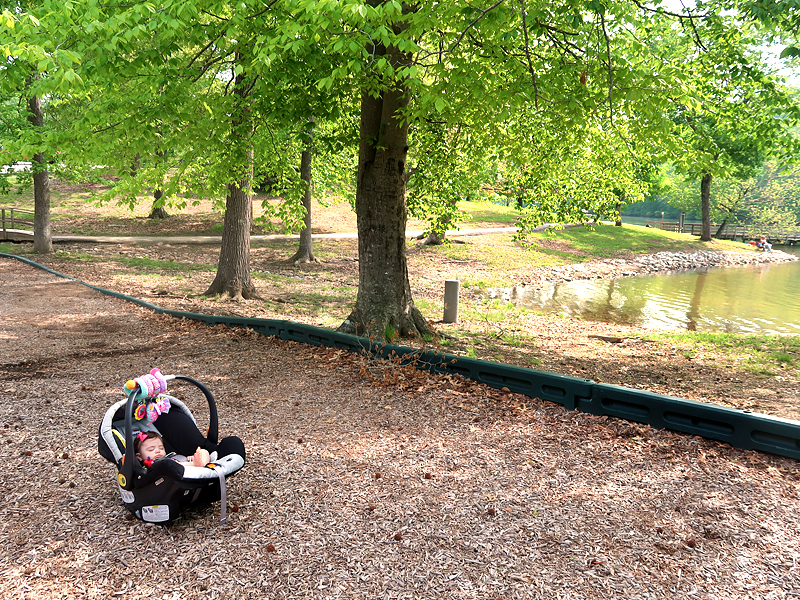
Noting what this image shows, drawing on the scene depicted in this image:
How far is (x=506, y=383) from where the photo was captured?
21.3ft

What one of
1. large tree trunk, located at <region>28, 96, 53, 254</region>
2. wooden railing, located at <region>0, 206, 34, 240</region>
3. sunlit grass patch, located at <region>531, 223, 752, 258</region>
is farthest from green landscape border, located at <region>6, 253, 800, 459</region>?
sunlit grass patch, located at <region>531, 223, 752, 258</region>

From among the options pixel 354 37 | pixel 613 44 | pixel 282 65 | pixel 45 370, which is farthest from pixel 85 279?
pixel 613 44

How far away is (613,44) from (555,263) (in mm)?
20508

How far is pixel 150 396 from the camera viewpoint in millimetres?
4094

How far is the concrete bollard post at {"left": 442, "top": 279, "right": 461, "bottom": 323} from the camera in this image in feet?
38.2

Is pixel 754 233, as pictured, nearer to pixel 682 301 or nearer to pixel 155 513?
pixel 682 301

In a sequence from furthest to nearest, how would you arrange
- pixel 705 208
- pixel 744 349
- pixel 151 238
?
1. pixel 705 208
2. pixel 151 238
3. pixel 744 349

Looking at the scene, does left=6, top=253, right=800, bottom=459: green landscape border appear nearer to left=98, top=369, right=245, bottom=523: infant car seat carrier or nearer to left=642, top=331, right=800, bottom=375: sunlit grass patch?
left=98, top=369, right=245, bottom=523: infant car seat carrier

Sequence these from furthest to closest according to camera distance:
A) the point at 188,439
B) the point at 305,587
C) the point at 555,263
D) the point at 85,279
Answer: the point at 555,263 → the point at 85,279 → the point at 188,439 → the point at 305,587

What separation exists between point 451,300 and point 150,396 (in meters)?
8.14

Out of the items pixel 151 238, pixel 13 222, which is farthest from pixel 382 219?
pixel 13 222

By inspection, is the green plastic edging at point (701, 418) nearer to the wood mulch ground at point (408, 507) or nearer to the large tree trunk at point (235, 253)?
the wood mulch ground at point (408, 507)

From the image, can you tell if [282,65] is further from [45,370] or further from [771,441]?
[771,441]

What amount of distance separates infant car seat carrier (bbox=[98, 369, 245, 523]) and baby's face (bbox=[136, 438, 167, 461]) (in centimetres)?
10
